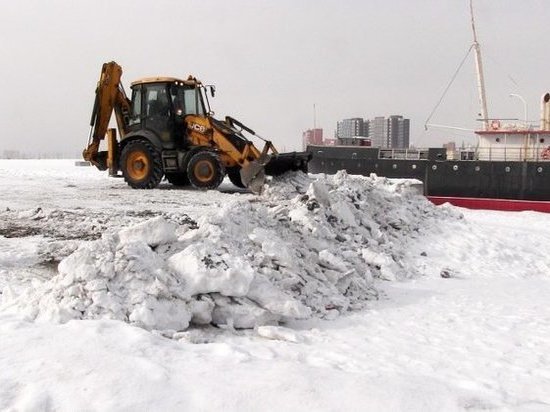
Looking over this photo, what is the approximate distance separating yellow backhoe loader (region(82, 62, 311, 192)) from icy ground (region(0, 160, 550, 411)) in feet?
12.8

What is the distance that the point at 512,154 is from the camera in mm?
20531

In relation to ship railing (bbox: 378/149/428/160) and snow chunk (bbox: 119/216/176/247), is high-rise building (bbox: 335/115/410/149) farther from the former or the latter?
snow chunk (bbox: 119/216/176/247)

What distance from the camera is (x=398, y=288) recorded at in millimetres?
6809

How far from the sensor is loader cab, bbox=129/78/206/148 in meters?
12.8

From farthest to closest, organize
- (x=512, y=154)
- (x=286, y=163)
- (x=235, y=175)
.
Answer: (x=512, y=154) → (x=235, y=175) → (x=286, y=163)

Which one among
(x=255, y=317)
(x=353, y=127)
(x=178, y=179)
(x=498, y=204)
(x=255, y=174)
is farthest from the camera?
(x=353, y=127)

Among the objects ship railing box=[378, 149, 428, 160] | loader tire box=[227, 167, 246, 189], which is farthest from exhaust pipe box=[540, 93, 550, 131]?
loader tire box=[227, 167, 246, 189]

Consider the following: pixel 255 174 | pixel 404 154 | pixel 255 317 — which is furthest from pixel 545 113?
pixel 255 317

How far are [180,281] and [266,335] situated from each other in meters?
0.92

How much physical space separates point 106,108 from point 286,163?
5.37m

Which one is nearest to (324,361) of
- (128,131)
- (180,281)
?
(180,281)

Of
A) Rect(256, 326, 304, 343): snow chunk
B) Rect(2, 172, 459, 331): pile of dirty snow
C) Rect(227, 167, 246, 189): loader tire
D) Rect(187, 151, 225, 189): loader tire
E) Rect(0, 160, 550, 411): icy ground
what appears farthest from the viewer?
→ Rect(227, 167, 246, 189): loader tire

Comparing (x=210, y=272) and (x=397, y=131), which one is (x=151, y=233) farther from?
(x=397, y=131)

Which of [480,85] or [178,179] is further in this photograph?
[480,85]
